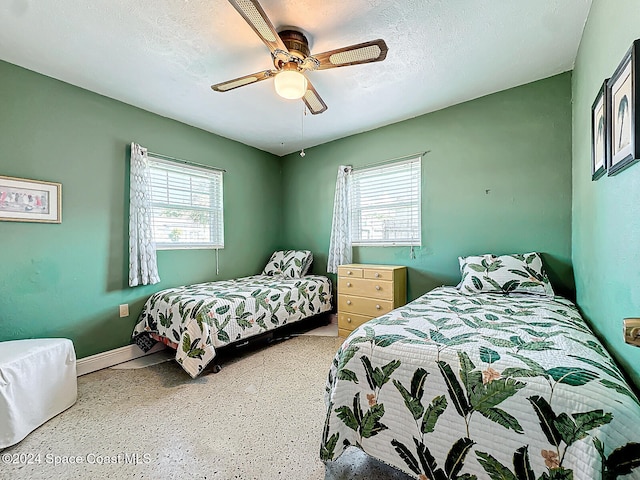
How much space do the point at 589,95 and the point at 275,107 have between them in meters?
2.42

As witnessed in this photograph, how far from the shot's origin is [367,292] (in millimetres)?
3068

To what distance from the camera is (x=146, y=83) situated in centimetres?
241

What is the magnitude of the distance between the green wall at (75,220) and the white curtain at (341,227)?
1692 millimetres

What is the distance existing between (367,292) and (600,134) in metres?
2.16

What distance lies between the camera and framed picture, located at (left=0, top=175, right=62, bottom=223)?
6.88 ft

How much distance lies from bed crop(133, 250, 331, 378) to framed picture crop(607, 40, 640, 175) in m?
2.59

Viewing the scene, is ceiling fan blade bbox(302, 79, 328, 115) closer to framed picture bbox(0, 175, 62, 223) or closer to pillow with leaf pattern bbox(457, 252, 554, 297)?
pillow with leaf pattern bbox(457, 252, 554, 297)

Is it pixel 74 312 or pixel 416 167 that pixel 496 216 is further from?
pixel 74 312

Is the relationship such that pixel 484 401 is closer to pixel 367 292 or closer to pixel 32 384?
pixel 367 292

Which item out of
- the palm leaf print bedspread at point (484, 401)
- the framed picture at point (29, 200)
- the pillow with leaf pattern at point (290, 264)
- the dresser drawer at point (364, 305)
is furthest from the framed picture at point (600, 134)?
the framed picture at point (29, 200)

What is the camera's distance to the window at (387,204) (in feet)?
10.5

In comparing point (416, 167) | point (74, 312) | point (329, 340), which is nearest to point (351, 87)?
point (416, 167)

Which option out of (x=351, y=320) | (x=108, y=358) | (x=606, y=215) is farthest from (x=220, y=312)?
(x=606, y=215)

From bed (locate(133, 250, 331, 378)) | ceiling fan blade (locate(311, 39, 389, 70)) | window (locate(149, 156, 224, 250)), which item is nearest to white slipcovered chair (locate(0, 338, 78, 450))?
bed (locate(133, 250, 331, 378))
